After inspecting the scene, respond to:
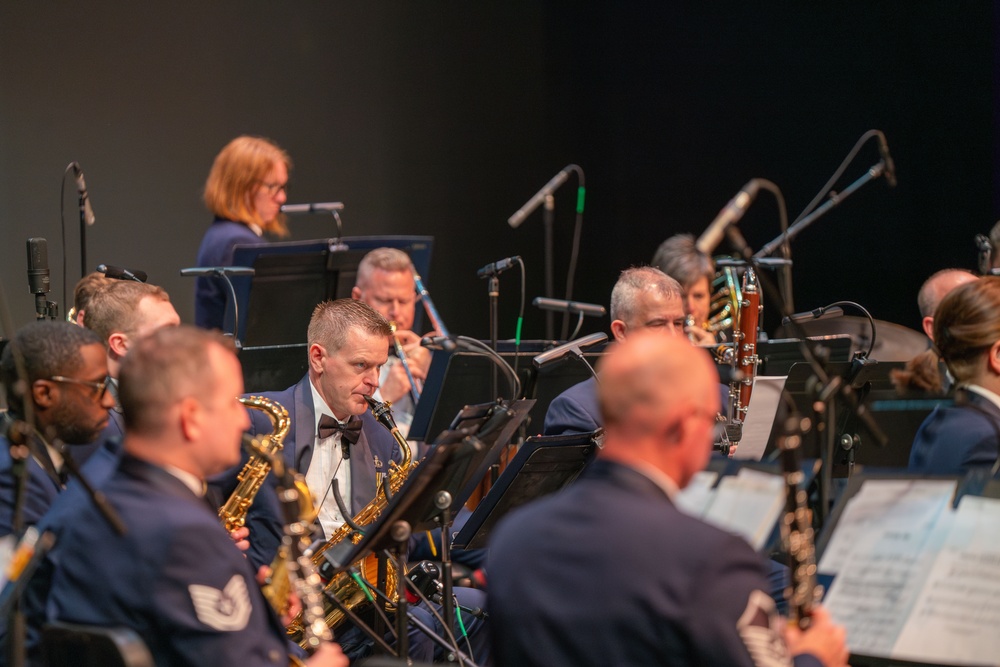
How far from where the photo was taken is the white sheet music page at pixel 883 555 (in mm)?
2479

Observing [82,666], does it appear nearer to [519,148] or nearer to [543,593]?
[543,593]

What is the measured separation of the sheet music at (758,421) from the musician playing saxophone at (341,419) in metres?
1.13

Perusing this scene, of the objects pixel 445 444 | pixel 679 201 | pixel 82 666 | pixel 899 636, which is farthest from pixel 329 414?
pixel 679 201

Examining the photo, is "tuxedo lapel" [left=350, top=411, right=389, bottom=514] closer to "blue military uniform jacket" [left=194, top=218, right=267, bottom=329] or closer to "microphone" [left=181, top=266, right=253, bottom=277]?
"microphone" [left=181, top=266, right=253, bottom=277]

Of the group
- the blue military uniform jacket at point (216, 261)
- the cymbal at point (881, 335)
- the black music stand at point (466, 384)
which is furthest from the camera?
the cymbal at point (881, 335)

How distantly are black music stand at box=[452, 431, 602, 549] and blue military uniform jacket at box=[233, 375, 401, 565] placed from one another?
61cm

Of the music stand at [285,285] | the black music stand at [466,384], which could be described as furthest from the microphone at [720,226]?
the music stand at [285,285]

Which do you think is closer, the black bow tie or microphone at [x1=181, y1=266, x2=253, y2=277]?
the black bow tie

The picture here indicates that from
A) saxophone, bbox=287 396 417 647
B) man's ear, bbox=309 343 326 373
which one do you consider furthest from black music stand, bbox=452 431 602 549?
man's ear, bbox=309 343 326 373

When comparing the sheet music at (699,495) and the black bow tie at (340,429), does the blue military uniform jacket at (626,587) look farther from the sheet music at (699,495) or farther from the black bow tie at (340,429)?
the black bow tie at (340,429)

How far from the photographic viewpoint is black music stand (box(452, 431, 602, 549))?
3596mm

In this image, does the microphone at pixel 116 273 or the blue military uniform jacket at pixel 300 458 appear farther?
the microphone at pixel 116 273

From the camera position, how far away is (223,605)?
225 cm

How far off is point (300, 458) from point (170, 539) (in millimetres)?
1840
